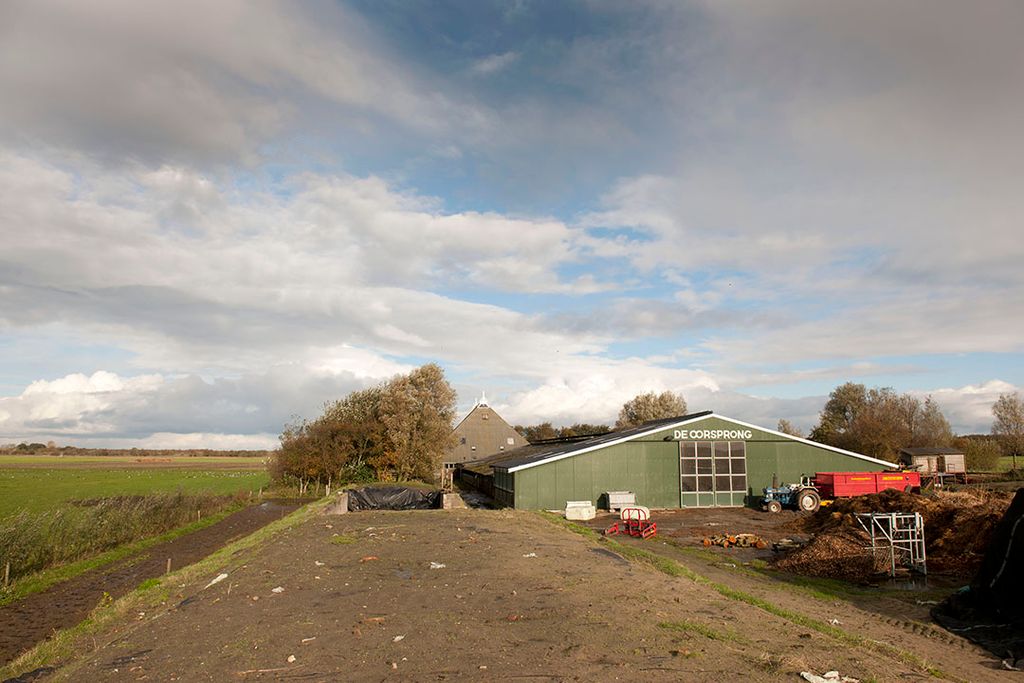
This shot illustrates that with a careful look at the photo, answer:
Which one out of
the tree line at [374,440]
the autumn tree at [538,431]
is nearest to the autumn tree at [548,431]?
the autumn tree at [538,431]

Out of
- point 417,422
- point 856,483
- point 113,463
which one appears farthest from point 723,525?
point 113,463

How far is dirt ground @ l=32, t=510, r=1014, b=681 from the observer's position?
8.05 meters

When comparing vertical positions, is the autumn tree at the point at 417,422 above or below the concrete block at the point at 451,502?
above

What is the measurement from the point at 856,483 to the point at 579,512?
14251 millimetres

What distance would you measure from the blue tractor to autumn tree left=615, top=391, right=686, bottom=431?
58.5 metres

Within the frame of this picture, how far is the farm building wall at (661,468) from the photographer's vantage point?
3219 centimetres

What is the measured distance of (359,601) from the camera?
1194 centimetres

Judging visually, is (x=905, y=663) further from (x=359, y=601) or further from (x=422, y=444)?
(x=422, y=444)

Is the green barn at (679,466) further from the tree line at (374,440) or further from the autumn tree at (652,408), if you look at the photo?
the autumn tree at (652,408)

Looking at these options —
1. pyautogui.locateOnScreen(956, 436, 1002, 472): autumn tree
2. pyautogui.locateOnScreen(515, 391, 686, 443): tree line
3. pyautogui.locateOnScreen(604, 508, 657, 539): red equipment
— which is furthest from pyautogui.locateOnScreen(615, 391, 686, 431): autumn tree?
pyautogui.locateOnScreen(604, 508, 657, 539): red equipment

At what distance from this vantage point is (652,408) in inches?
3688

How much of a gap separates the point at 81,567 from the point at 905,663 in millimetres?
25389

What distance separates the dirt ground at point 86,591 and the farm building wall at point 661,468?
46.8 ft

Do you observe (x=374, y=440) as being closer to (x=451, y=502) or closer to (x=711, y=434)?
(x=451, y=502)
